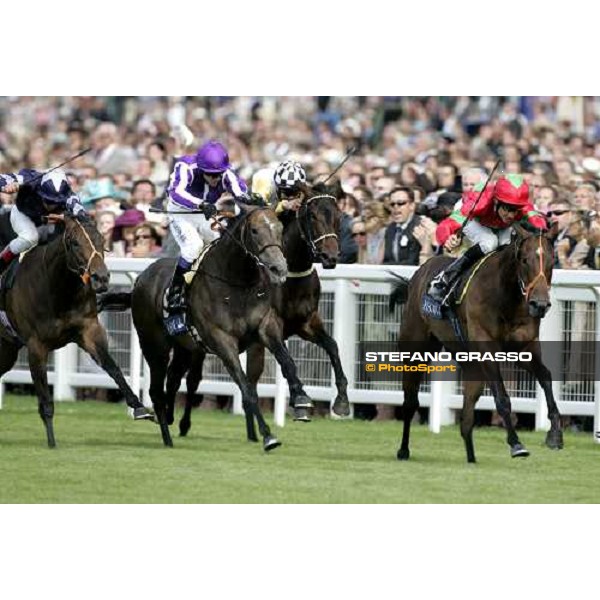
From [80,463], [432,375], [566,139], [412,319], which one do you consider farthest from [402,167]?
[80,463]

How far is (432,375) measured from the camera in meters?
14.1

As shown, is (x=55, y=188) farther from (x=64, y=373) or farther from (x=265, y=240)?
(x=64, y=373)

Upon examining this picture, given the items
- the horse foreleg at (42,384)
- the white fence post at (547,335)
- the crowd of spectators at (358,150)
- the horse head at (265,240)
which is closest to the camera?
the horse head at (265,240)

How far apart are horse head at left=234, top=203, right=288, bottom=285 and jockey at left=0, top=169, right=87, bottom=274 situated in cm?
129

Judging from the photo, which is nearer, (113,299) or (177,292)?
(177,292)

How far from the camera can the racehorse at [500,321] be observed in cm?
1161

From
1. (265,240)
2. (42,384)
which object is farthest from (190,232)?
(42,384)

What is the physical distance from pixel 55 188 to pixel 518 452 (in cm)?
379

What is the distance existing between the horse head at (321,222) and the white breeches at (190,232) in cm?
75

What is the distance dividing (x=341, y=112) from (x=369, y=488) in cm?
1161

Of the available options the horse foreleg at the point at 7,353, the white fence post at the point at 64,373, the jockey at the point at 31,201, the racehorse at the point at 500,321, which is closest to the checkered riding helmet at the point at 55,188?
the jockey at the point at 31,201

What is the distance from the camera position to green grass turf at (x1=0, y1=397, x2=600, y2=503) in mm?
10500

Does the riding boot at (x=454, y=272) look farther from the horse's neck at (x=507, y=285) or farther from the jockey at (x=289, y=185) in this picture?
the jockey at (x=289, y=185)

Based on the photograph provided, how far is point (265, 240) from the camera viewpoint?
39.3 feet
